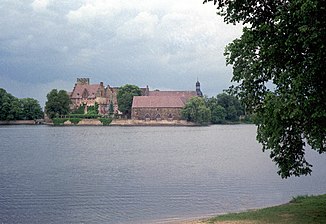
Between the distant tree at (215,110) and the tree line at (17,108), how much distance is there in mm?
51661

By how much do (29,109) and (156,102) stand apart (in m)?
38.1

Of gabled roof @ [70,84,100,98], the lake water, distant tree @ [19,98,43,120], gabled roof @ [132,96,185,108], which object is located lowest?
the lake water

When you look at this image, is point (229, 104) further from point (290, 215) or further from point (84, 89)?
point (290, 215)

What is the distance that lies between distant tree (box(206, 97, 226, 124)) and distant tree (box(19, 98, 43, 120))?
51381 mm

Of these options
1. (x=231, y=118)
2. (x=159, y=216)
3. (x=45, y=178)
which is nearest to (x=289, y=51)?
(x=159, y=216)

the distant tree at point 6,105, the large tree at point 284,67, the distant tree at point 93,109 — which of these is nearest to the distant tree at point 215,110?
the distant tree at point 93,109

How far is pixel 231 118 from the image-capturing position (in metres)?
136

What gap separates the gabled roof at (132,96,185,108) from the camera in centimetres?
13088

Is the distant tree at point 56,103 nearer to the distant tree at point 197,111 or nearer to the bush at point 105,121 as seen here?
the bush at point 105,121

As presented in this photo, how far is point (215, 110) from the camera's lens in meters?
131

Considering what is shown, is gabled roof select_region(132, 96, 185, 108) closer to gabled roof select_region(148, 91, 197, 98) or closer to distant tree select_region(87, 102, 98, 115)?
distant tree select_region(87, 102, 98, 115)

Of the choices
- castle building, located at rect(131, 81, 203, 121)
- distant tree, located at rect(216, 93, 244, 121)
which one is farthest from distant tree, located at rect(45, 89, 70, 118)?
distant tree, located at rect(216, 93, 244, 121)

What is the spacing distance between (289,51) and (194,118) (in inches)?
4453

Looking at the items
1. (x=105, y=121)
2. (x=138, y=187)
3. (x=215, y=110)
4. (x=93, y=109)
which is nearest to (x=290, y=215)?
(x=138, y=187)
